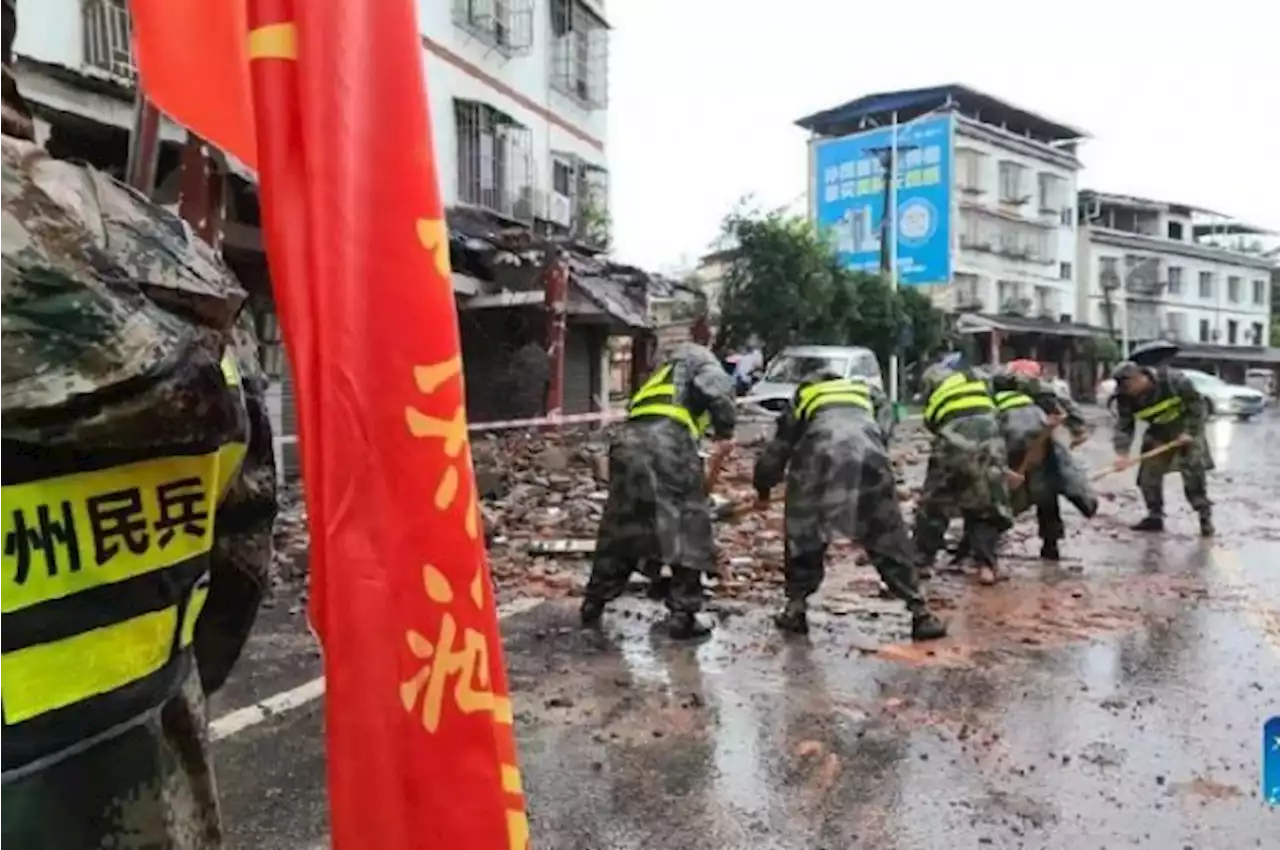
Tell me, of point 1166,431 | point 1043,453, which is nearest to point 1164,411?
point 1166,431

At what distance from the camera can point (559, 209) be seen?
65.3 feet

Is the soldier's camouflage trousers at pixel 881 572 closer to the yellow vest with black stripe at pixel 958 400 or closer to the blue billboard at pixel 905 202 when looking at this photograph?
the yellow vest with black stripe at pixel 958 400

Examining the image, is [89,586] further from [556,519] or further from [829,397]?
[556,519]

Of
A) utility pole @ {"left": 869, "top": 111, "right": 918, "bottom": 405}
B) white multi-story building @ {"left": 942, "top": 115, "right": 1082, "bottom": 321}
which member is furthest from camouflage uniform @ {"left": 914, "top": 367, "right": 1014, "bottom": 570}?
white multi-story building @ {"left": 942, "top": 115, "right": 1082, "bottom": 321}

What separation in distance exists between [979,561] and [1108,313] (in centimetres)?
4545

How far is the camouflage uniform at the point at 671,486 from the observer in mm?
6273

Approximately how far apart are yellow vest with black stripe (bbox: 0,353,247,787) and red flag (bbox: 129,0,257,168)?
456mm

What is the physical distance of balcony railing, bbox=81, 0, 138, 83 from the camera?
32.1 feet

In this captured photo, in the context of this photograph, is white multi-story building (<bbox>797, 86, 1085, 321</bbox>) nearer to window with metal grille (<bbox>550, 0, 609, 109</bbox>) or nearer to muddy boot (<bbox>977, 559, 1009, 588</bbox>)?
window with metal grille (<bbox>550, 0, 609, 109</bbox>)

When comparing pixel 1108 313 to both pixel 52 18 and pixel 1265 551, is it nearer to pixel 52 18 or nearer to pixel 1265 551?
pixel 1265 551

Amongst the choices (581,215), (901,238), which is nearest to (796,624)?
(581,215)

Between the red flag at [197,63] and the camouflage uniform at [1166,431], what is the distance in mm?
10097

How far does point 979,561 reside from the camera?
26.8 ft

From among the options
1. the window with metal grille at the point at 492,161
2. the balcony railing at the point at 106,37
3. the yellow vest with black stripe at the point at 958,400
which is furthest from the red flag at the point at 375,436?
the window with metal grille at the point at 492,161
